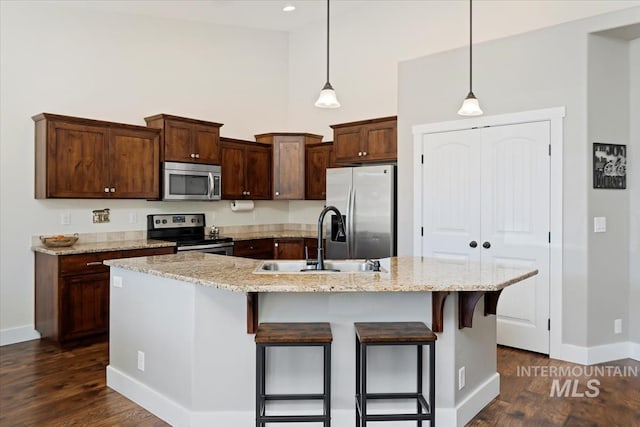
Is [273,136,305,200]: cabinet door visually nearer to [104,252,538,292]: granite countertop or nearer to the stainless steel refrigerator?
the stainless steel refrigerator

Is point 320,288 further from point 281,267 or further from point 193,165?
point 193,165

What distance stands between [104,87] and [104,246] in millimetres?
1774

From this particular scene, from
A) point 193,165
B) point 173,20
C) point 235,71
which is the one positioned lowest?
point 193,165

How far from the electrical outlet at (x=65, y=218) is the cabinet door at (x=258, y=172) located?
2.14 m

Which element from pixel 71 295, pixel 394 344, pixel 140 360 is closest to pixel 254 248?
pixel 71 295

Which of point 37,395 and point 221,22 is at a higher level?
point 221,22

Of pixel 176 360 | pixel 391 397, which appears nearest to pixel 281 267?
pixel 176 360

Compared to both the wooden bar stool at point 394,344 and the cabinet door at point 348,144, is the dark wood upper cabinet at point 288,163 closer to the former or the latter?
the cabinet door at point 348,144

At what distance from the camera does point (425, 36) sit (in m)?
5.44

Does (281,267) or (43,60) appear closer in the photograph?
(281,267)

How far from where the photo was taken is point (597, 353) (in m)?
3.71

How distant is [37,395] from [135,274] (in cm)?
110

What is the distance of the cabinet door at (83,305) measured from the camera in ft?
13.4

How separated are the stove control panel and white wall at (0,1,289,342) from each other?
0.09 metres
